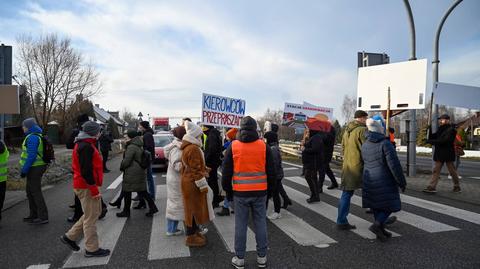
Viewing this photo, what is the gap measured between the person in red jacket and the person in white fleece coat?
103 cm

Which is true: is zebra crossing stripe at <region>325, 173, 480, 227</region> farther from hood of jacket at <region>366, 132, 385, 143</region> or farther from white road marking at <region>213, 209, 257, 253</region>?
white road marking at <region>213, 209, 257, 253</region>

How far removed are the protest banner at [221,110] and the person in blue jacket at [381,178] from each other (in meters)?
4.95

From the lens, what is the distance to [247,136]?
3961mm

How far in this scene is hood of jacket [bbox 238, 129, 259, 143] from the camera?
3963 mm

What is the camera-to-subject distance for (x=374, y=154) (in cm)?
486

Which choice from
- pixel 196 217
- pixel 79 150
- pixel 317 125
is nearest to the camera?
pixel 79 150

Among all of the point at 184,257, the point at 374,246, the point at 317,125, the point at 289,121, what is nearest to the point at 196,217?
the point at 184,257

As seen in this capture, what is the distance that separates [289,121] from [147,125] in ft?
46.6

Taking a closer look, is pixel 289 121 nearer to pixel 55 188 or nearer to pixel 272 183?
pixel 55 188

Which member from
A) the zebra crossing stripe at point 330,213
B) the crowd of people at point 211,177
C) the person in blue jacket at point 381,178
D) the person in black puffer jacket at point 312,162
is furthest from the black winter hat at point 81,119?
the person in blue jacket at point 381,178

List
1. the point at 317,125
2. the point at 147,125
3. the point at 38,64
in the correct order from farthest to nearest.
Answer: the point at 38,64 → the point at 147,125 → the point at 317,125

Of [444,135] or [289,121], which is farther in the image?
[289,121]

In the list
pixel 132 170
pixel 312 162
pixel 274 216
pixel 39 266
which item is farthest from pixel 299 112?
pixel 39 266

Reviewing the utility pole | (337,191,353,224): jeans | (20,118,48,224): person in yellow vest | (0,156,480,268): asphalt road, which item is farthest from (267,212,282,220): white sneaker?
the utility pole
